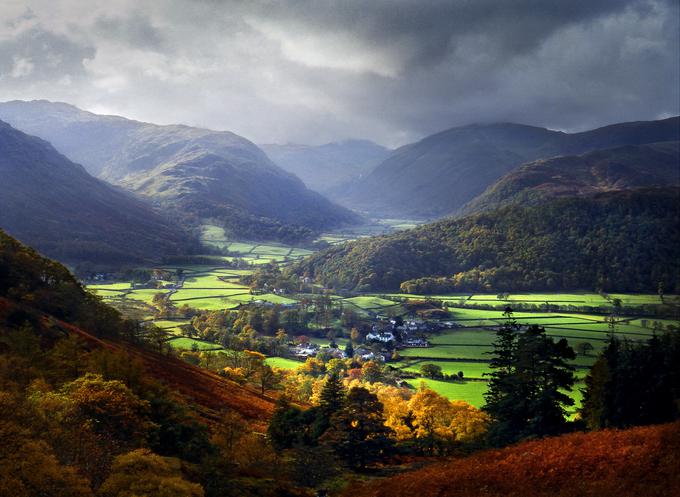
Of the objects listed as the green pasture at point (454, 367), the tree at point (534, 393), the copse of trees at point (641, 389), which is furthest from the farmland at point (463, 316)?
the copse of trees at point (641, 389)

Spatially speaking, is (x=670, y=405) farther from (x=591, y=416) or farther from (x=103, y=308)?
(x=103, y=308)

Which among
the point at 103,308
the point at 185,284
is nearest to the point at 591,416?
the point at 103,308

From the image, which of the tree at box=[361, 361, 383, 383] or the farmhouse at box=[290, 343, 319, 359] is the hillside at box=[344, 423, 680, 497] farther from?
the farmhouse at box=[290, 343, 319, 359]

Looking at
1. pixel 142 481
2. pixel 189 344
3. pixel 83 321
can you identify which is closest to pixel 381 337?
pixel 189 344

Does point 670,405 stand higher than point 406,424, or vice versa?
point 670,405

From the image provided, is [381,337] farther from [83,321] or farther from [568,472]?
[568,472]

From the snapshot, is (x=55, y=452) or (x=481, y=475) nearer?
(x=55, y=452)
